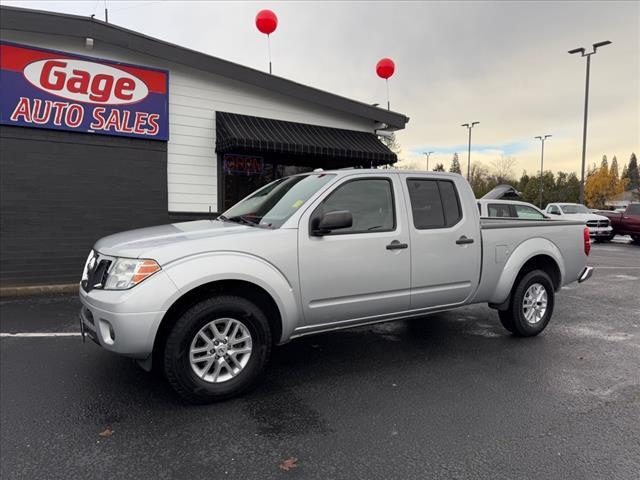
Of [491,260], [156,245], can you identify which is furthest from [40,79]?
[491,260]

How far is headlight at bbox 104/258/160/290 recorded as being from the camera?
3242 millimetres

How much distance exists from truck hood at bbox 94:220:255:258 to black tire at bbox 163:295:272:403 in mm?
528

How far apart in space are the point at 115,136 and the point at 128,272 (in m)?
6.22

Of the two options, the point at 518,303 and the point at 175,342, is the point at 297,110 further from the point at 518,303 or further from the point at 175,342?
the point at 175,342

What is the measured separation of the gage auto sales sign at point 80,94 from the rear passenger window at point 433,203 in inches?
246

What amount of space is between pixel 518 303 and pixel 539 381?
4.14ft

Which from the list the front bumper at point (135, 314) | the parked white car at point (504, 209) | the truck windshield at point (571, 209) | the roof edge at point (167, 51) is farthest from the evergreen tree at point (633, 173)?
the front bumper at point (135, 314)

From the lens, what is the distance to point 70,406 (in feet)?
11.3

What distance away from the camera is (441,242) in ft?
14.8

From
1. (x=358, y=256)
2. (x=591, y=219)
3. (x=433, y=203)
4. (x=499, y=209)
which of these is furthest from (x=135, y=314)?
(x=591, y=219)

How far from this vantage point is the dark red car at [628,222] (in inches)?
770

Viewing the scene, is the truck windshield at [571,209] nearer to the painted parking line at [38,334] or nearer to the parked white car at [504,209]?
the parked white car at [504,209]

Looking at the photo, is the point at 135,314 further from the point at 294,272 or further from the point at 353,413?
the point at 353,413

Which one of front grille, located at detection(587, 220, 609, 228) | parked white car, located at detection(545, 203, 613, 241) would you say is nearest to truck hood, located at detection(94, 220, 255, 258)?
parked white car, located at detection(545, 203, 613, 241)
